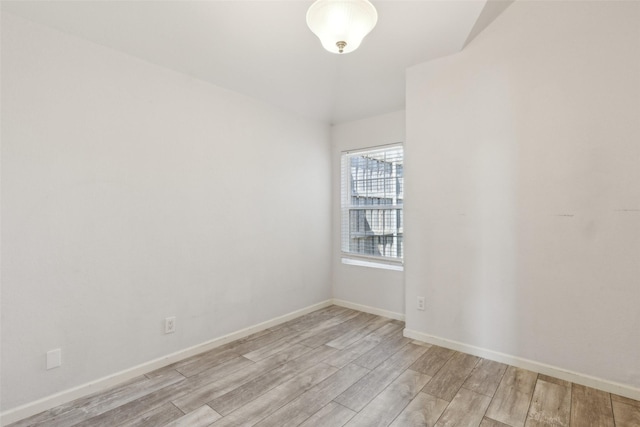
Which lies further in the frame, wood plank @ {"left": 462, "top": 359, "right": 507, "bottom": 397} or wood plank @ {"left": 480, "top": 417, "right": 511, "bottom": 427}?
wood plank @ {"left": 462, "top": 359, "right": 507, "bottom": 397}

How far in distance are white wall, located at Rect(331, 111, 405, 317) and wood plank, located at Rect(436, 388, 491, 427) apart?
1.47 m

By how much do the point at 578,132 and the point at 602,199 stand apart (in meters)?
0.49

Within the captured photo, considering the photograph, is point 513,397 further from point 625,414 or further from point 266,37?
point 266,37

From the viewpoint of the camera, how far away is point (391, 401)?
2010 millimetres

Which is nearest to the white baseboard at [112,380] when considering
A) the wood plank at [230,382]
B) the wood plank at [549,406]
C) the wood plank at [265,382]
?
the wood plank at [230,382]

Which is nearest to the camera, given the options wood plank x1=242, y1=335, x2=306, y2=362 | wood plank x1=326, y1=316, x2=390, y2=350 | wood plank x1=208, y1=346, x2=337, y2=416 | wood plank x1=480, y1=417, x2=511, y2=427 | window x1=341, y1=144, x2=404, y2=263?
wood plank x1=480, y1=417, x2=511, y2=427

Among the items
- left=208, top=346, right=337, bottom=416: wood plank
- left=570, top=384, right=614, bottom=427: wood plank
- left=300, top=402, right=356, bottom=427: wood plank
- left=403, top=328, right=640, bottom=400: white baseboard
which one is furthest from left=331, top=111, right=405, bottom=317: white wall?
left=300, top=402, right=356, bottom=427: wood plank

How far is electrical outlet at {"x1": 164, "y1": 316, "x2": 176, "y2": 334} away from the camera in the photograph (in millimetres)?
2539

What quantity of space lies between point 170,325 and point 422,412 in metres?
1.99

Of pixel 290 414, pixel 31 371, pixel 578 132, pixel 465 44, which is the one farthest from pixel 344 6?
pixel 31 371

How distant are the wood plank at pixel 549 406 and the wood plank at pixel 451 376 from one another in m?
0.42

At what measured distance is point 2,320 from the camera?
183 centimetres

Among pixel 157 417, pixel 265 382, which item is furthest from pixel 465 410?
pixel 157 417

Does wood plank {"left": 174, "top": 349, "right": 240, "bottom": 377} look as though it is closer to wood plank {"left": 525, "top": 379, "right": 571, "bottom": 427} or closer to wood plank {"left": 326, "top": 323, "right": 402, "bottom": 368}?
wood plank {"left": 326, "top": 323, "right": 402, "bottom": 368}
